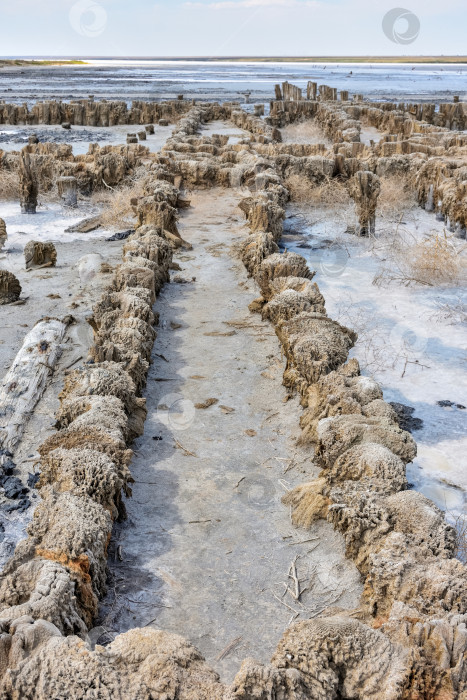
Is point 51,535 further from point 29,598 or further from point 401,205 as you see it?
point 401,205

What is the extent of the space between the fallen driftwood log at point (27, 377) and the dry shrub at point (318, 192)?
338 inches

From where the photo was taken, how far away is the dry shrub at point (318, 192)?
1519cm

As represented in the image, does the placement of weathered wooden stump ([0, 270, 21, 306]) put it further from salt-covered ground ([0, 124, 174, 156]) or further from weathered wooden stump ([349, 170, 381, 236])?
salt-covered ground ([0, 124, 174, 156])

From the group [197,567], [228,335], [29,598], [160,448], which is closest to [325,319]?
[228,335]

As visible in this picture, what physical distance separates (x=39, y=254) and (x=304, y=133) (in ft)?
70.2

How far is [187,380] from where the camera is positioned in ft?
23.2

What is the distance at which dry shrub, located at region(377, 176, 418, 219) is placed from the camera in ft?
47.9

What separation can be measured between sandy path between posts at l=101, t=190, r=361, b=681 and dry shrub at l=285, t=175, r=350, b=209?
7673mm

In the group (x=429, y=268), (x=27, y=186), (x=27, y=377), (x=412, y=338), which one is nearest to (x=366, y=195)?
(x=429, y=268)
